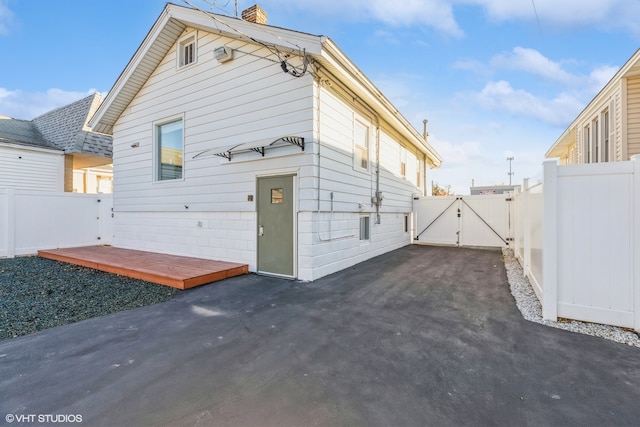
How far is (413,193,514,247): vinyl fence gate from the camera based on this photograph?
1057cm

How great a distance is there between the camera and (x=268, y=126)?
19.1ft

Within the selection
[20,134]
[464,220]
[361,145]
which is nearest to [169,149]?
[361,145]

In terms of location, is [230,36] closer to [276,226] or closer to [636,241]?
[276,226]

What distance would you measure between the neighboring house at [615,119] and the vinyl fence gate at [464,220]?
2.79 metres

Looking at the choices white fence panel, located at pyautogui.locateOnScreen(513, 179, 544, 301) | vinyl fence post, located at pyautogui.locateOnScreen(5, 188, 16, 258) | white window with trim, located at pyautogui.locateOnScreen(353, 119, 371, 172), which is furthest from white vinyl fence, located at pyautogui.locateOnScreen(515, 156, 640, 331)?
vinyl fence post, located at pyautogui.locateOnScreen(5, 188, 16, 258)

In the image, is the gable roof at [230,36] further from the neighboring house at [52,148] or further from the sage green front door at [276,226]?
the neighboring house at [52,148]

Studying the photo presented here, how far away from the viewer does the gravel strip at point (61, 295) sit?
142 inches

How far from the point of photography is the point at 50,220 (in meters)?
8.66

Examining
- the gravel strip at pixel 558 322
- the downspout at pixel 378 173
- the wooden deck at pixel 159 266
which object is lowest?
the gravel strip at pixel 558 322

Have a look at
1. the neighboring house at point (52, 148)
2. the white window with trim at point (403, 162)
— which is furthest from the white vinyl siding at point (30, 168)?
the white window with trim at point (403, 162)

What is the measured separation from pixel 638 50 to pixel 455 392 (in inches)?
328

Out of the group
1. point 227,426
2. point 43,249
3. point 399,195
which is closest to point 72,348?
point 227,426

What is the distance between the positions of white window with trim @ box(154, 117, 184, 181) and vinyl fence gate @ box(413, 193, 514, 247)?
28.6 ft

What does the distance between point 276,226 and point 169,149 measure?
4.21m
